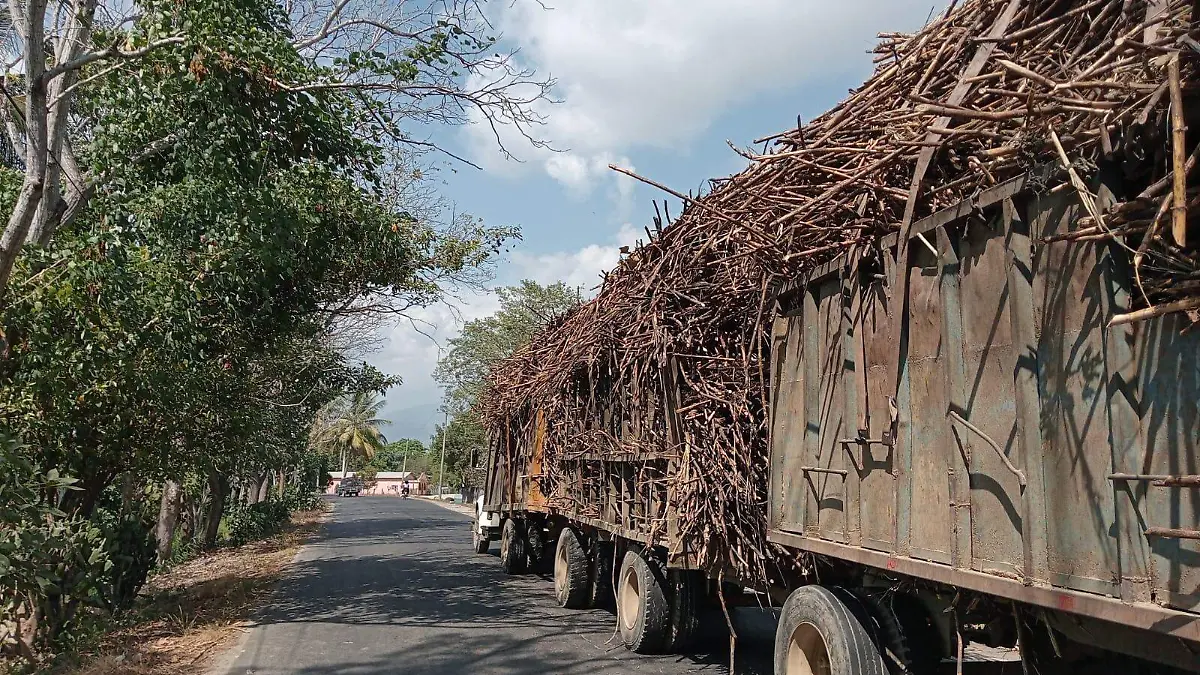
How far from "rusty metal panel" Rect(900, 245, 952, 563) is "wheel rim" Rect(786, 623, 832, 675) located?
1.05m

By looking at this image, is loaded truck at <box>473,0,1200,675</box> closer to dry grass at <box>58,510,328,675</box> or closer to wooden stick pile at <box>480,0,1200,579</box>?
wooden stick pile at <box>480,0,1200,579</box>

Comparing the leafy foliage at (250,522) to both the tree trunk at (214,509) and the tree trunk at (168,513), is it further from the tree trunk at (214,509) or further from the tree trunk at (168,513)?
the tree trunk at (168,513)

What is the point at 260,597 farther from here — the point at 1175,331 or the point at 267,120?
the point at 1175,331

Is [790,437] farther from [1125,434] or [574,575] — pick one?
[574,575]

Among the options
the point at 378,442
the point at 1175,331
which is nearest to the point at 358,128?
the point at 1175,331

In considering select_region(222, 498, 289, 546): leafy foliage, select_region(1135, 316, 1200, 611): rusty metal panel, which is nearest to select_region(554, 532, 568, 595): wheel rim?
select_region(1135, 316, 1200, 611): rusty metal panel

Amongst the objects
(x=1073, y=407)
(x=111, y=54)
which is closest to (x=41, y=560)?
(x=111, y=54)

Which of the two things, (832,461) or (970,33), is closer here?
(970,33)

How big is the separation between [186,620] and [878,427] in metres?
8.98

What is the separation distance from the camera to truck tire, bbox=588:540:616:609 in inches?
413

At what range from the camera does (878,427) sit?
14.2 feet

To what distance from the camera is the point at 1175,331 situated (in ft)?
8.69

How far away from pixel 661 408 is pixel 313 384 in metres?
13.7

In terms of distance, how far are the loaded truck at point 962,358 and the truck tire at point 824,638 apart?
0.02 m
